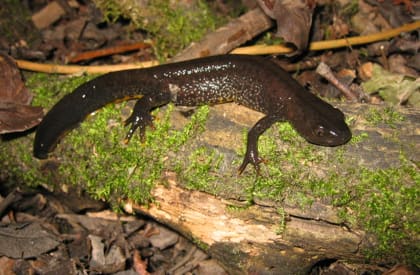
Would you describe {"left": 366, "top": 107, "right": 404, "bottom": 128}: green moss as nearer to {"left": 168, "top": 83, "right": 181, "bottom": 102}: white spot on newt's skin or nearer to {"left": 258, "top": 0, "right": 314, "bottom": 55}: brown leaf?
{"left": 258, "top": 0, "right": 314, "bottom": 55}: brown leaf

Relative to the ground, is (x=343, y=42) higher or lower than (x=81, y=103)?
higher

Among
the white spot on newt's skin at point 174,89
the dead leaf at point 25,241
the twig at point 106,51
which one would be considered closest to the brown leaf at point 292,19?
the white spot on newt's skin at point 174,89

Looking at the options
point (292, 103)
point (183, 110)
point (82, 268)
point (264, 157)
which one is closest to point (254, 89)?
point (292, 103)

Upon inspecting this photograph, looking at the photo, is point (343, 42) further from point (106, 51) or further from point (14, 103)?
point (14, 103)

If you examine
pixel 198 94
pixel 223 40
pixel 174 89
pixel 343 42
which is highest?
pixel 223 40

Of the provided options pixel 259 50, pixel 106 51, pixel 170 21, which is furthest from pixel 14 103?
pixel 259 50

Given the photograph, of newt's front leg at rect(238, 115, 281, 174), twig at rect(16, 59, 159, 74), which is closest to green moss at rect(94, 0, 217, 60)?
twig at rect(16, 59, 159, 74)

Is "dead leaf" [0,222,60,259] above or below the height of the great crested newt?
below
